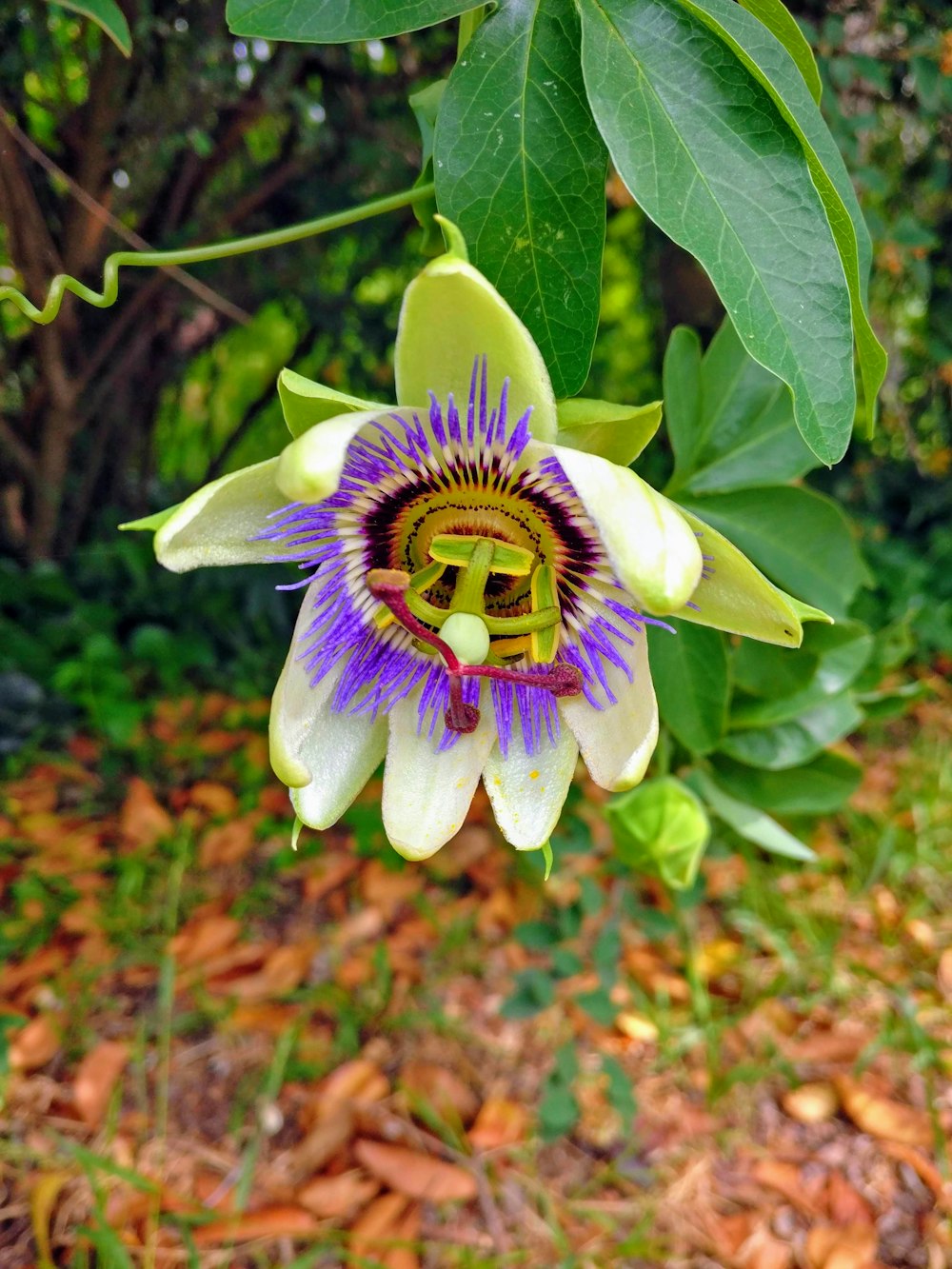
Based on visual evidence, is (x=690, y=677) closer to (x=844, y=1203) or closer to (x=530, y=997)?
(x=530, y=997)

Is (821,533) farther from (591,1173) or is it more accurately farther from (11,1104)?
(11,1104)

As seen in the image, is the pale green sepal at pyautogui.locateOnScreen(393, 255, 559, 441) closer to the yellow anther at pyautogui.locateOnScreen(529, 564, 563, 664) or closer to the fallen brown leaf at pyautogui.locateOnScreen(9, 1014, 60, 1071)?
the yellow anther at pyautogui.locateOnScreen(529, 564, 563, 664)

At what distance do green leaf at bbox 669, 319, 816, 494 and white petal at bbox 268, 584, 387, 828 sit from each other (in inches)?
15.8

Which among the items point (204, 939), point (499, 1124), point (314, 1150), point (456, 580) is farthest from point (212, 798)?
point (456, 580)

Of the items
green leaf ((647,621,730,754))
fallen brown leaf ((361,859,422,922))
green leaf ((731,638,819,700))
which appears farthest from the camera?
fallen brown leaf ((361,859,422,922))

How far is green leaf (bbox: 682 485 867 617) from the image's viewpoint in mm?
908

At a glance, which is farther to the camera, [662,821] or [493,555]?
[662,821]

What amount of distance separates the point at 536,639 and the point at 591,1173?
1.03m

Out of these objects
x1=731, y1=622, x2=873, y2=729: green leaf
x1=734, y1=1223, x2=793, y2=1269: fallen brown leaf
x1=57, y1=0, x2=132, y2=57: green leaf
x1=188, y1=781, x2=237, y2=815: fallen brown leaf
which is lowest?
x1=734, y1=1223, x2=793, y2=1269: fallen brown leaf

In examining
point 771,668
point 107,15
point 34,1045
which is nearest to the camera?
point 107,15

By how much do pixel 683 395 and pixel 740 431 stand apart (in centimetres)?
7

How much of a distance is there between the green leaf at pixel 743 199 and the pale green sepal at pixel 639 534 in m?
0.11

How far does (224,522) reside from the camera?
0.61 metres

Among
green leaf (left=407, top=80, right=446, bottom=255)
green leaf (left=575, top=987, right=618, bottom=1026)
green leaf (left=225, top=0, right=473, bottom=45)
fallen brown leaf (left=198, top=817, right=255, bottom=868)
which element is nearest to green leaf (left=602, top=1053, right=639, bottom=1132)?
green leaf (left=575, top=987, right=618, bottom=1026)
